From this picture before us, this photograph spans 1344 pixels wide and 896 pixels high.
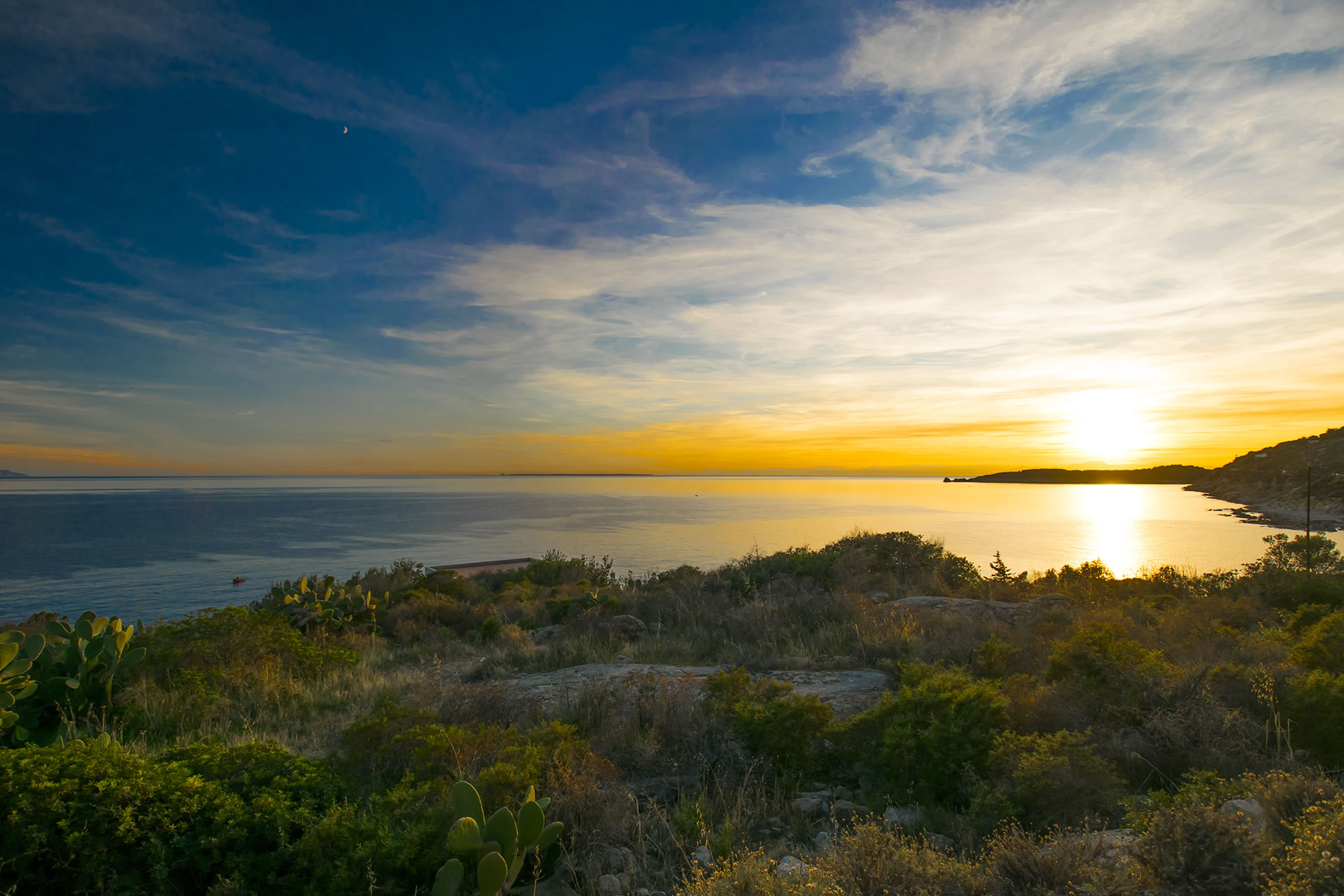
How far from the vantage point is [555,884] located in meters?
3.74

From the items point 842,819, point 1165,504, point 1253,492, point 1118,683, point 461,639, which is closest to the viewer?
point 842,819

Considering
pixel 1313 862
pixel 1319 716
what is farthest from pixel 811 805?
pixel 1319 716

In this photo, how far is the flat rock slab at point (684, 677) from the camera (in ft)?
23.3

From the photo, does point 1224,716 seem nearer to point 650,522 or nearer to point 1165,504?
point 650,522

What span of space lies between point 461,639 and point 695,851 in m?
11.4

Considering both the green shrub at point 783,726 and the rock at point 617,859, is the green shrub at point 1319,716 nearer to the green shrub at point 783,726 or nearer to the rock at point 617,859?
the green shrub at point 783,726

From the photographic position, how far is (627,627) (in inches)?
485

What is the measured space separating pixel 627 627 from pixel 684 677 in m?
4.96

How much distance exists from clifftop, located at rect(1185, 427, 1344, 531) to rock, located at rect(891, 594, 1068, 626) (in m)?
30.6

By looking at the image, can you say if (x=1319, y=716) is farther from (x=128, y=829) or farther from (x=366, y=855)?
→ (x=128, y=829)

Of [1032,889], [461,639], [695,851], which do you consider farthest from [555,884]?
[461,639]

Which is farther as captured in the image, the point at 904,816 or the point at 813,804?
the point at 813,804

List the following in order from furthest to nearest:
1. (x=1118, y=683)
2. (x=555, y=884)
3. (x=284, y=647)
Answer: (x=284, y=647) → (x=1118, y=683) → (x=555, y=884)

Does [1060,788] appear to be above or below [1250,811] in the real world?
below
